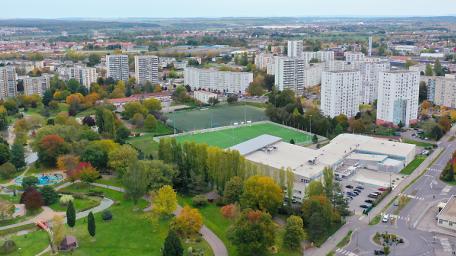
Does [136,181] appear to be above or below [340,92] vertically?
below

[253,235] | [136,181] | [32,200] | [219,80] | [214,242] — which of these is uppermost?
[219,80]

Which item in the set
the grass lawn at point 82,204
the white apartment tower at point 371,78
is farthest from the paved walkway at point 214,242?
the white apartment tower at point 371,78

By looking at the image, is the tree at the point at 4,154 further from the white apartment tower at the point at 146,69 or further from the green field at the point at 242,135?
the white apartment tower at the point at 146,69

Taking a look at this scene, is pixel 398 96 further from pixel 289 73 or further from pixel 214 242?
pixel 214 242

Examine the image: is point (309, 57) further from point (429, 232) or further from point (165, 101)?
point (429, 232)

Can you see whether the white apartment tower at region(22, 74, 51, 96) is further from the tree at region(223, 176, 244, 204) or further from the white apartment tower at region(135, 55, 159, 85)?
the tree at region(223, 176, 244, 204)

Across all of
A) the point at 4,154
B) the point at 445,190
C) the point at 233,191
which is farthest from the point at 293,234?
the point at 4,154

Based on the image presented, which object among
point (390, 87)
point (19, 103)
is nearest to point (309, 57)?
point (390, 87)
